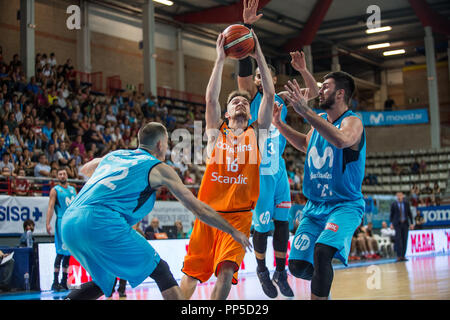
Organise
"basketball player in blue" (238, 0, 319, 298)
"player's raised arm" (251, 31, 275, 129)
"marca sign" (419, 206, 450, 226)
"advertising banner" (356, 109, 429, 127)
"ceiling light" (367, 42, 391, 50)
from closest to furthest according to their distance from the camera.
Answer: "player's raised arm" (251, 31, 275, 129), "basketball player in blue" (238, 0, 319, 298), "marca sign" (419, 206, 450, 226), "advertising banner" (356, 109, 429, 127), "ceiling light" (367, 42, 391, 50)

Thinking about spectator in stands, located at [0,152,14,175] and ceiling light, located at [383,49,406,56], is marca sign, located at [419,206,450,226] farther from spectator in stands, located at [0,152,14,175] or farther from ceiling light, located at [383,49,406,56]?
spectator in stands, located at [0,152,14,175]

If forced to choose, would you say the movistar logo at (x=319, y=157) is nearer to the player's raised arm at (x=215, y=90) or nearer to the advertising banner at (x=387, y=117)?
the player's raised arm at (x=215, y=90)

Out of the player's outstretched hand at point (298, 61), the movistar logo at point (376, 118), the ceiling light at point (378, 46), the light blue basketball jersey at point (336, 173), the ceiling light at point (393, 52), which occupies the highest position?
the ceiling light at point (378, 46)

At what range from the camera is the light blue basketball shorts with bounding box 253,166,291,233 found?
19.1 feet

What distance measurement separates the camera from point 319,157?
→ 4.90 metres

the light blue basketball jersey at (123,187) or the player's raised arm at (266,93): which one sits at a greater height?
the player's raised arm at (266,93)

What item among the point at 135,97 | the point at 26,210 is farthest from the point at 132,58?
the point at 26,210

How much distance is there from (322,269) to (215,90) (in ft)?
5.92

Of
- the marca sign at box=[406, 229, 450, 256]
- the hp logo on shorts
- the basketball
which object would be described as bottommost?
the marca sign at box=[406, 229, 450, 256]

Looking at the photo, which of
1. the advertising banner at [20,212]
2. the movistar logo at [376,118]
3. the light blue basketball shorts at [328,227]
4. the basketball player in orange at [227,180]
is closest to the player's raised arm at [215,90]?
the basketball player in orange at [227,180]

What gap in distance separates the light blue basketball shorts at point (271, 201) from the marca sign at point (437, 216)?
55.2 feet

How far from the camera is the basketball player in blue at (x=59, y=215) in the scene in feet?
30.7

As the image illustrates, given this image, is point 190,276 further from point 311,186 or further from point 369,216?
point 369,216

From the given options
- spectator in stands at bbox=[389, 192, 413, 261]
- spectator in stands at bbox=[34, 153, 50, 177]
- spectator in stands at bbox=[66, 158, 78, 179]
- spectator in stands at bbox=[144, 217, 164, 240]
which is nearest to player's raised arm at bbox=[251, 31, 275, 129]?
spectator in stands at bbox=[144, 217, 164, 240]
